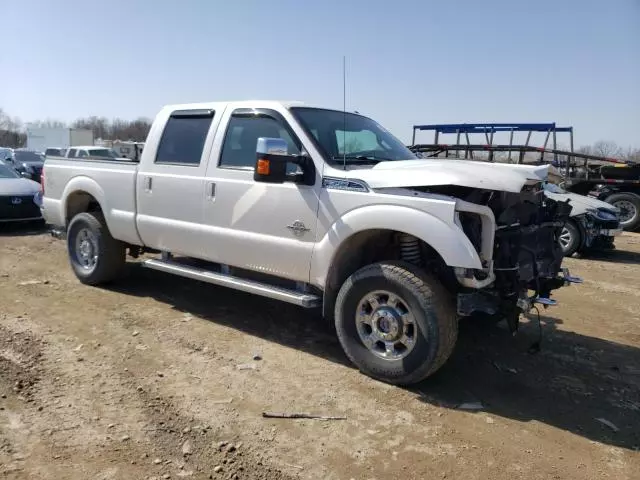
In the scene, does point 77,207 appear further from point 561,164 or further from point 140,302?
point 561,164

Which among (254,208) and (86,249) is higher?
(254,208)

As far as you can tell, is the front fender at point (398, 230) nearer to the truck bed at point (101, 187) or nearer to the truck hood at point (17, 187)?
the truck bed at point (101, 187)

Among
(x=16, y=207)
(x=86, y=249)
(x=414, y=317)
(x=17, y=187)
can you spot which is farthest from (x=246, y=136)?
(x=17, y=187)

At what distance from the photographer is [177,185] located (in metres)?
5.42

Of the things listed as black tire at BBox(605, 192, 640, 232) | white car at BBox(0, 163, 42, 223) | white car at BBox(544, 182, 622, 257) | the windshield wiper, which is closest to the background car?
white car at BBox(0, 163, 42, 223)

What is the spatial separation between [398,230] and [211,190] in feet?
6.51

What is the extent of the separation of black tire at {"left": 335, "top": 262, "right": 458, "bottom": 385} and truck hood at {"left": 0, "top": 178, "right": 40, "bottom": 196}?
30.4 feet

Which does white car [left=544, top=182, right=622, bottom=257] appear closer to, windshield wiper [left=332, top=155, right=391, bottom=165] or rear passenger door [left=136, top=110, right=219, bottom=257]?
windshield wiper [left=332, top=155, right=391, bottom=165]

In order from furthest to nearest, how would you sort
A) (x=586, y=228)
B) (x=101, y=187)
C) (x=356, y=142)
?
→ 1. (x=586, y=228)
2. (x=101, y=187)
3. (x=356, y=142)

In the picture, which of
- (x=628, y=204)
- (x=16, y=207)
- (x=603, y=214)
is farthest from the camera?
(x=628, y=204)

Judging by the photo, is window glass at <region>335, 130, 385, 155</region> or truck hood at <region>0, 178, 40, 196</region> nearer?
window glass at <region>335, 130, 385, 155</region>

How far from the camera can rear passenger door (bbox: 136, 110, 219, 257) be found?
5.30 meters

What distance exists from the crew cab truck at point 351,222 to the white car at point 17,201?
6.39m

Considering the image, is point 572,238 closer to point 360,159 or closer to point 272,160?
point 360,159
